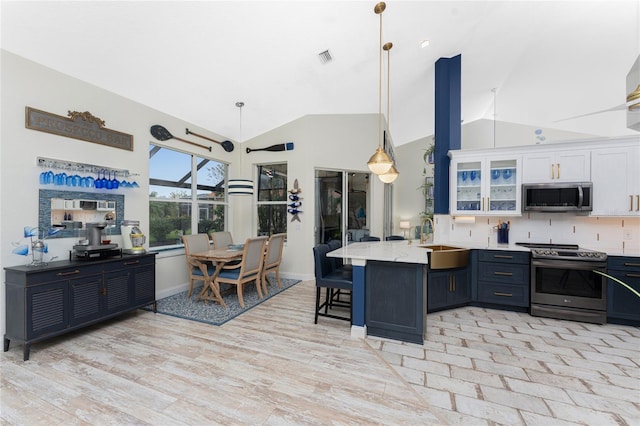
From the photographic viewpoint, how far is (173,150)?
4.44 metres

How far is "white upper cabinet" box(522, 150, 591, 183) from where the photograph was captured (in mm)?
3518

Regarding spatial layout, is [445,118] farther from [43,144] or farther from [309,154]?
[43,144]

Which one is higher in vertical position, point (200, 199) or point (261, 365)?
point (200, 199)

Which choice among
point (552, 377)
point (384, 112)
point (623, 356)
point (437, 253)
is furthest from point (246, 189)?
point (623, 356)

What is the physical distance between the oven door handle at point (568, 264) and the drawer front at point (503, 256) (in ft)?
0.39

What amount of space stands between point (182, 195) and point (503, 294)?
5.21 metres

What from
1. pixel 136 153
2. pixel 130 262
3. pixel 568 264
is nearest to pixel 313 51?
pixel 136 153

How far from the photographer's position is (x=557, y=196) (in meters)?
3.57

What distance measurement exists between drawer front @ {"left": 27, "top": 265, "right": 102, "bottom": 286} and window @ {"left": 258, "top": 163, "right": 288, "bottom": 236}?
3082 millimetres

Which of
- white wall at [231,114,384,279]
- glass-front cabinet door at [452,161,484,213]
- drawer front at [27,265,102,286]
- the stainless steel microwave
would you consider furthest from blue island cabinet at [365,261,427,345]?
drawer front at [27,265,102,286]

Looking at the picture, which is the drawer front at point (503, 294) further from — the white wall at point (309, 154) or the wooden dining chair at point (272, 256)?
the wooden dining chair at point (272, 256)

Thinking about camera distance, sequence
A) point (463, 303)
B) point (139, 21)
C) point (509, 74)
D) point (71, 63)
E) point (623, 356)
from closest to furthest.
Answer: point (623, 356) → point (139, 21) → point (71, 63) → point (463, 303) → point (509, 74)

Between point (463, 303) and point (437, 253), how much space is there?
36.2 inches

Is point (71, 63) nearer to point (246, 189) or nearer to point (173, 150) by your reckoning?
point (173, 150)
